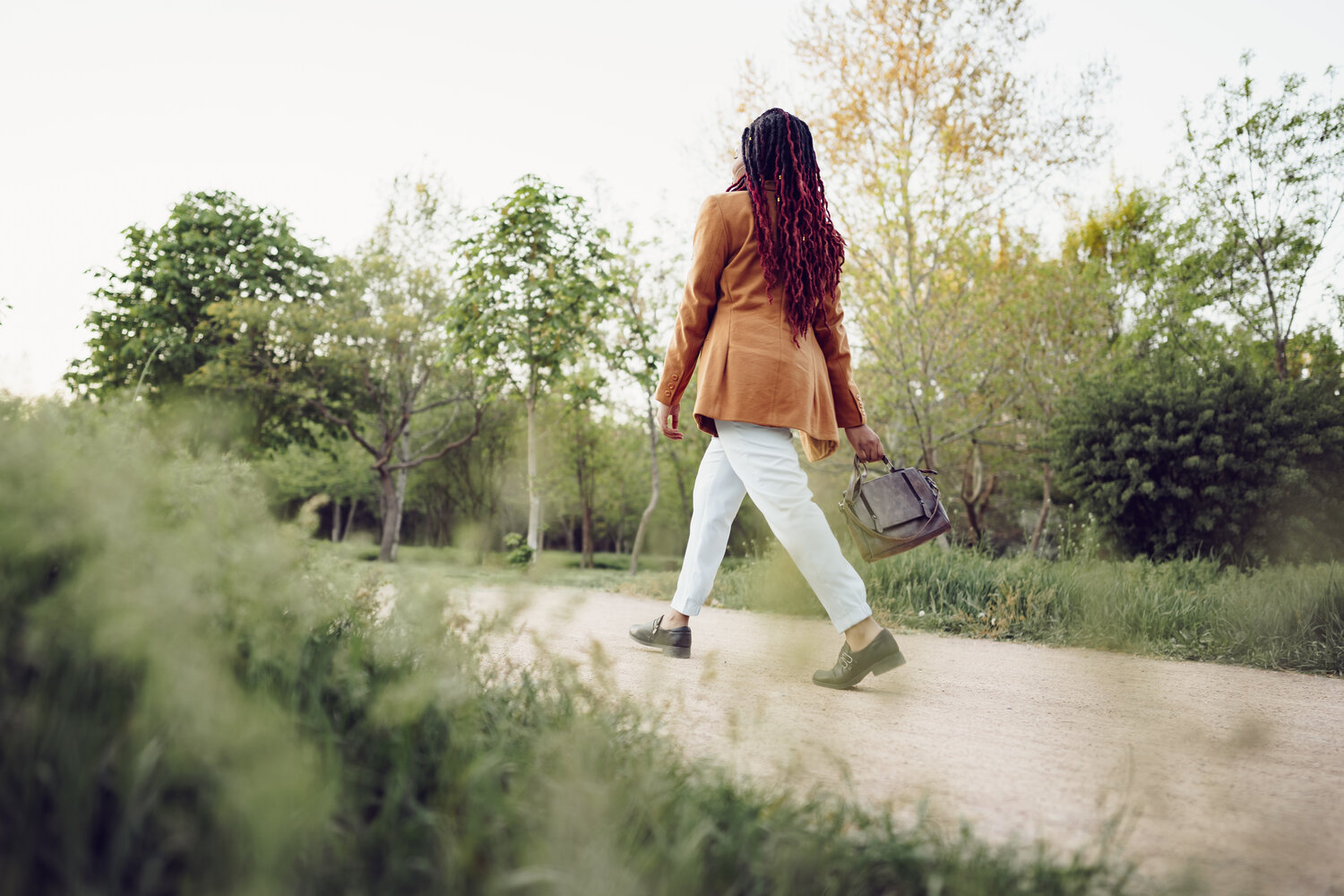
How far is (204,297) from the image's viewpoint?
19.0m

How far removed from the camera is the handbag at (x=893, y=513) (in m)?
3.37

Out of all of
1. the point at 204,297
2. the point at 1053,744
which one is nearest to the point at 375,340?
the point at 204,297

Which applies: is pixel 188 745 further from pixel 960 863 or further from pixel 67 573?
pixel 960 863

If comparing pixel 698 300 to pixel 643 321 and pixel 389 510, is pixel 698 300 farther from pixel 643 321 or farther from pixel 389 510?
pixel 389 510

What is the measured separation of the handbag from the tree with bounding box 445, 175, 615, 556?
26.0ft

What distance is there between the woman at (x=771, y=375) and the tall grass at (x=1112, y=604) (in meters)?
1.38

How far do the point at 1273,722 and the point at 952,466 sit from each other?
15.9 m

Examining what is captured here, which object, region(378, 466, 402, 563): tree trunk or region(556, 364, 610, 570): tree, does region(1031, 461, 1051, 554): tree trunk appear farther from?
region(378, 466, 402, 563): tree trunk

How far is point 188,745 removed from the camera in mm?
1200

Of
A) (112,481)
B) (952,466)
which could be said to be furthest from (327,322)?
(112,481)

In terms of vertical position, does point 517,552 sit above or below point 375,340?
below

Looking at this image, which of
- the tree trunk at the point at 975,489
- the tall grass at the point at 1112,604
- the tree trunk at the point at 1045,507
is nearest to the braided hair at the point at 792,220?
the tall grass at the point at 1112,604

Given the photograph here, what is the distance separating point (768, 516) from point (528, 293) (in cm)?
865

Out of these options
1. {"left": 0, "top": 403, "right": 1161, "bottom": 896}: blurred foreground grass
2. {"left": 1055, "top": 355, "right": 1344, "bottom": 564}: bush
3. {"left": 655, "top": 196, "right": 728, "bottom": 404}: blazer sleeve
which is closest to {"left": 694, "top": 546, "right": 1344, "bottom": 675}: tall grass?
{"left": 655, "top": 196, "right": 728, "bottom": 404}: blazer sleeve
